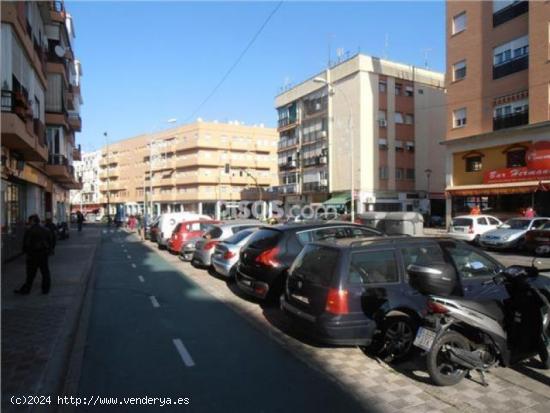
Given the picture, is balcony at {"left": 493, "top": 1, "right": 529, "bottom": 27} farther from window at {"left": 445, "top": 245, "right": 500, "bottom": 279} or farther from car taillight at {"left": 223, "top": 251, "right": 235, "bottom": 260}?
window at {"left": 445, "top": 245, "right": 500, "bottom": 279}

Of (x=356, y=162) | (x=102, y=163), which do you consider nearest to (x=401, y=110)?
(x=356, y=162)

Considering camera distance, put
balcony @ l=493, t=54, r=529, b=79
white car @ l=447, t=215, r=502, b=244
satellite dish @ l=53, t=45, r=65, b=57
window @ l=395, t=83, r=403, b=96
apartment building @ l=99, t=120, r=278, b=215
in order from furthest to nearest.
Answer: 1. apartment building @ l=99, t=120, r=278, b=215
2. window @ l=395, t=83, r=403, b=96
3. balcony @ l=493, t=54, r=529, b=79
4. satellite dish @ l=53, t=45, r=65, b=57
5. white car @ l=447, t=215, r=502, b=244

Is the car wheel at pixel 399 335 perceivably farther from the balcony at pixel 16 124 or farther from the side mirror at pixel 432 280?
the balcony at pixel 16 124

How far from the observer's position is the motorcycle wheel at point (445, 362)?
5.02 meters

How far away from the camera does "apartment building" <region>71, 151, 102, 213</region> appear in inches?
4515

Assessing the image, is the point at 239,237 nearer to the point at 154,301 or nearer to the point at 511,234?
the point at 154,301

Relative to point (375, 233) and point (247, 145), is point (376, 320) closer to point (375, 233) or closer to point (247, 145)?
point (375, 233)

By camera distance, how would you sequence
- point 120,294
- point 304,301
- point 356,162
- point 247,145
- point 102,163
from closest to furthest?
point 304,301 < point 120,294 < point 356,162 < point 247,145 < point 102,163

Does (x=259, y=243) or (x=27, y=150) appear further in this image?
(x=27, y=150)

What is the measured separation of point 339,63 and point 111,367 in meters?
48.7

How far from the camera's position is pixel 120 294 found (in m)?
11.1

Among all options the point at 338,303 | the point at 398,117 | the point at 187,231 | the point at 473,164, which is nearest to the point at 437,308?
the point at 338,303

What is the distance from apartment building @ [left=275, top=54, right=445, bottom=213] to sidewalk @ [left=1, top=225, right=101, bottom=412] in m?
37.6

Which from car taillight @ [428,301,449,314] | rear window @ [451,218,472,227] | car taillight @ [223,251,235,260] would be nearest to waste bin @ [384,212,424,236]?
rear window @ [451,218,472,227]
